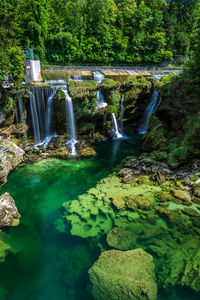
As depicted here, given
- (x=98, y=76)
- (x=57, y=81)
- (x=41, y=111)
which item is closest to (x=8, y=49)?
(x=41, y=111)

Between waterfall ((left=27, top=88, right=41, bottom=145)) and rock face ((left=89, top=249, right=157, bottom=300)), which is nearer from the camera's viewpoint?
rock face ((left=89, top=249, right=157, bottom=300))

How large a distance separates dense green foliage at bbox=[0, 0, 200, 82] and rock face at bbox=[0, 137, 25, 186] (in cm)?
1623

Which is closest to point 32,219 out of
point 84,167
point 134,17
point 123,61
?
point 84,167

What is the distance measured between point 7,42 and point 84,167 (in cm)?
1168

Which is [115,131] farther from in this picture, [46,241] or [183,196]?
[46,241]

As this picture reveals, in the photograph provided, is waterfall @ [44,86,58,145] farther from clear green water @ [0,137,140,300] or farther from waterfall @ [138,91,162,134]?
waterfall @ [138,91,162,134]

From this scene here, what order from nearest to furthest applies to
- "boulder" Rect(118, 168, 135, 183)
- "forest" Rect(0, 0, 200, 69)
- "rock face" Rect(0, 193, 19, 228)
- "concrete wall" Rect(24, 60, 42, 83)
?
1. "rock face" Rect(0, 193, 19, 228)
2. "boulder" Rect(118, 168, 135, 183)
3. "concrete wall" Rect(24, 60, 42, 83)
4. "forest" Rect(0, 0, 200, 69)

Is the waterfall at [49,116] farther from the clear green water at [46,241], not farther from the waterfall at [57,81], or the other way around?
the clear green water at [46,241]

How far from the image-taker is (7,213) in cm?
947

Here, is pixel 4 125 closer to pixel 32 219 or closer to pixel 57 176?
pixel 57 176

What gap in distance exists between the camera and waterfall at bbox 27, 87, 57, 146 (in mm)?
16406

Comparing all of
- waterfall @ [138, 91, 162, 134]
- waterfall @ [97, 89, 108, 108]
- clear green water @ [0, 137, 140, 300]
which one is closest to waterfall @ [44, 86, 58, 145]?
clear green water @ [0, 137, 140, 300]

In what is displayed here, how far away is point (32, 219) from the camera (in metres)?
10.2

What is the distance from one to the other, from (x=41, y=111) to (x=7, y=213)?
395 inches
